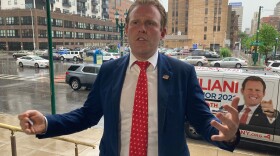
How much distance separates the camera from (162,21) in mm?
2070

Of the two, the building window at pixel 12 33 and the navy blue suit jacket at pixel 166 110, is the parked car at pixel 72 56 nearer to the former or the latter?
the building window at pixel 12 33

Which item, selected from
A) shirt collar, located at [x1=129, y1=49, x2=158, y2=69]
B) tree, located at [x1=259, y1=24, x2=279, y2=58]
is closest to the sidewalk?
shirt collar, located at [x1=129, y1=49, x2=158, y2=69]

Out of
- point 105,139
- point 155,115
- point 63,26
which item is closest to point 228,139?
point 155,115

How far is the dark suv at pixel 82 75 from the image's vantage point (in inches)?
629

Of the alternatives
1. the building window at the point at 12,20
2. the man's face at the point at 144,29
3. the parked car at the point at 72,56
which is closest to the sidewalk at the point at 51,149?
the man's face at the point at 144,29

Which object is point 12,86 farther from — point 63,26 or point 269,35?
point 63,26

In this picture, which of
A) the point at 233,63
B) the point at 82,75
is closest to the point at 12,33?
the point at 233,63

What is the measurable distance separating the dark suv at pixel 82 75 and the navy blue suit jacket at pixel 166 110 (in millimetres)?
13909

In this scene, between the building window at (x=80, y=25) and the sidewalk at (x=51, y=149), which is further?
the building window at (x=80, y=25)

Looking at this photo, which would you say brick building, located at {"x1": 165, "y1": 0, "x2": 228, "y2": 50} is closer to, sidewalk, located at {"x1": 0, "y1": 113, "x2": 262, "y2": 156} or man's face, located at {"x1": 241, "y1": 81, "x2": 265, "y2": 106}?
man's face, located at {"x1": 241, "y1": 81, "x2": 265, "y2": 106}

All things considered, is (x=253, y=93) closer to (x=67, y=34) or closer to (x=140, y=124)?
(x=140, y=124)

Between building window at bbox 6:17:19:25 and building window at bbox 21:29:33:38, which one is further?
building window at bbox 6:17:19:25

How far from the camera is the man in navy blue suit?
1.88 m

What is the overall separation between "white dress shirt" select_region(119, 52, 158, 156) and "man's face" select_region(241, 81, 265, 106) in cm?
512
